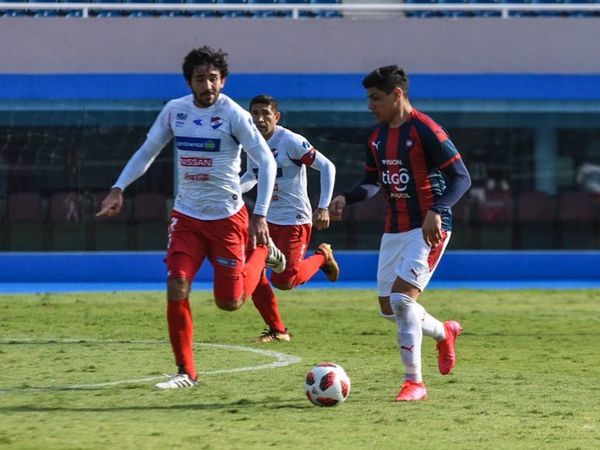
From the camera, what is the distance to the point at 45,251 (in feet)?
75.3

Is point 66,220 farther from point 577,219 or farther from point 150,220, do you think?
point 577,219

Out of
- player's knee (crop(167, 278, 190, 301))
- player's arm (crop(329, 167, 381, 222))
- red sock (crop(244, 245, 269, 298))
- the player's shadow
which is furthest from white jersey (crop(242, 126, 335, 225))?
the player's shadow

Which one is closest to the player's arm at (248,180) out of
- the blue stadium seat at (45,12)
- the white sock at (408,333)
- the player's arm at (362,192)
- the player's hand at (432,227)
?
the player's arm at (362,192)

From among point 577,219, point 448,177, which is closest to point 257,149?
A: point 448,177

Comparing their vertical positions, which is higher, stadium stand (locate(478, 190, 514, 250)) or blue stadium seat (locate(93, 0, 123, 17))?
blue stadium seat (locate(93, 0, 123, 17))

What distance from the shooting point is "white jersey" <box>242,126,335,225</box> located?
12.4 metres

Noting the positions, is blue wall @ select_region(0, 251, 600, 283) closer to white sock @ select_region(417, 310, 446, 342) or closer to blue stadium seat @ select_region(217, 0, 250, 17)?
blue stadium seat @ select_region(217, 0, 250, 17)

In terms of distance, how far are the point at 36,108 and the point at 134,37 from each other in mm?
1998

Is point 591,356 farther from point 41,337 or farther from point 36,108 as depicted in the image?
point 36,108

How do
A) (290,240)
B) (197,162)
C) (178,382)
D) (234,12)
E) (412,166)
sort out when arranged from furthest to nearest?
(234,12) → (290,240) → (197,162) → (178,382) → (412,166)

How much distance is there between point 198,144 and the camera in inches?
355

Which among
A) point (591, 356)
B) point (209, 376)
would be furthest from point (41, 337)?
point (591, 356)

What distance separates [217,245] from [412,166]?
138 centimetres

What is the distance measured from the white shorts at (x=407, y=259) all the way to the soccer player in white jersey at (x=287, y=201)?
3097 millimetres
